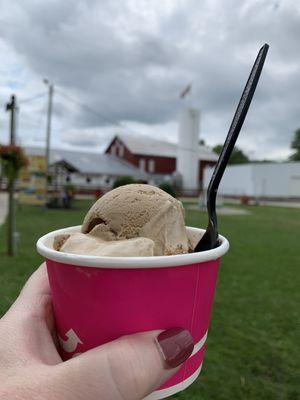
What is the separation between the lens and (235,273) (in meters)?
6.00

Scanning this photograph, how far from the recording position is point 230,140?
4.08 feet

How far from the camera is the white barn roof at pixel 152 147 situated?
4200 cm

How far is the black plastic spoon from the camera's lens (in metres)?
1.23

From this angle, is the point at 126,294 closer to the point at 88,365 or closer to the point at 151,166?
the point at 88,365

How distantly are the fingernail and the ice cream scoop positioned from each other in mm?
263

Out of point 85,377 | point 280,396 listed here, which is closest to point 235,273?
point 280,396

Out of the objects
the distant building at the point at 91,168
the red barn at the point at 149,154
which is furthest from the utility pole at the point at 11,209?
the red barn at the point at 149,154

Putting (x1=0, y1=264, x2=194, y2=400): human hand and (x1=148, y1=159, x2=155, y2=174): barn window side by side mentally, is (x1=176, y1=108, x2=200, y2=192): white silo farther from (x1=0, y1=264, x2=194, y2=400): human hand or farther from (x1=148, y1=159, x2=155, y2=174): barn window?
(x1=0, y1=264, x2=194, y2=400): human hand

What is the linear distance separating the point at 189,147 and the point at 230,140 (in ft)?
119

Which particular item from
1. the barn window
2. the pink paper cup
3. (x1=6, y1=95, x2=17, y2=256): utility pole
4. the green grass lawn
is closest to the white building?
the barn window

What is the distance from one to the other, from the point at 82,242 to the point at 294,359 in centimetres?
290

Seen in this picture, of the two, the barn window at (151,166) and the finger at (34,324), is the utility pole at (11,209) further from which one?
the barn window at (151,166)

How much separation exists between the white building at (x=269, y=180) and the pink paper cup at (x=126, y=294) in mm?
34837

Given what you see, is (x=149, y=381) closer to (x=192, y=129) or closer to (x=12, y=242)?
(x=12, y=242)
